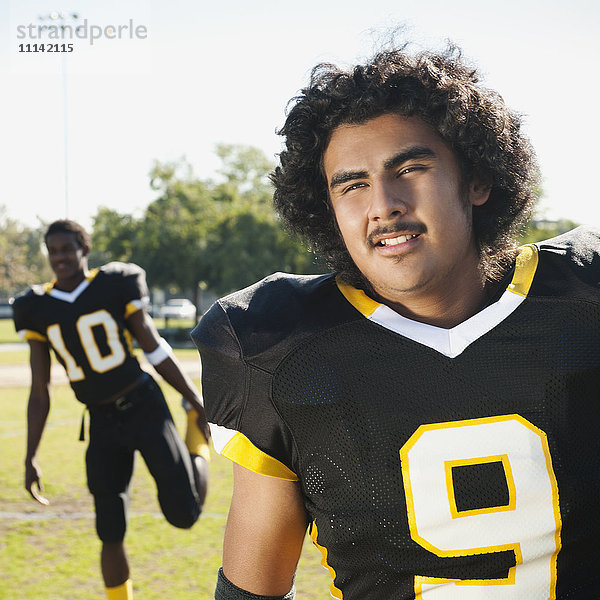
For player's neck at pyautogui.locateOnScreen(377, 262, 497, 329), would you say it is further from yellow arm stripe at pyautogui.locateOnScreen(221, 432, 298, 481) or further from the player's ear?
yellow arm stripe at pyautogui.locateOnScreen(221, 432, 298, 481)

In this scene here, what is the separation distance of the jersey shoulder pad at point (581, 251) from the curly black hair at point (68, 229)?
3.27 meters

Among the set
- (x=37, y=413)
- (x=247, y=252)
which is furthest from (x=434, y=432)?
(x=247, y=252)

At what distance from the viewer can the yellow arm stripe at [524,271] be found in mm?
1663

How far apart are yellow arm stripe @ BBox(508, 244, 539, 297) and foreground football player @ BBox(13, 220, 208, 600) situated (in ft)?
8.37

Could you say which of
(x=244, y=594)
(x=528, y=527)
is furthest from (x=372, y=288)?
(x=244, y=594)

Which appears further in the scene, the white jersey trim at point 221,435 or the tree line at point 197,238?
the tree line at point 197,238

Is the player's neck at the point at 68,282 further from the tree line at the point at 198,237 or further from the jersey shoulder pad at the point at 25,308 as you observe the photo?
the tree line at the point at 198,237

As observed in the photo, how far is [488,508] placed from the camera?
1475mm

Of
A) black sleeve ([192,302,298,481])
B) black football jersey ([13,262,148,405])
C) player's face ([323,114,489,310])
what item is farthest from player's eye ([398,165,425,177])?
black football jersey ([13,262,148,405])

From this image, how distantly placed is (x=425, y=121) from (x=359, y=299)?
46cm

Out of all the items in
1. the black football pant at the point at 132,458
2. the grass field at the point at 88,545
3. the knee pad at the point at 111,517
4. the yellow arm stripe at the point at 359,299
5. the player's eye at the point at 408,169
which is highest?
the player's eye at the point at 408,169

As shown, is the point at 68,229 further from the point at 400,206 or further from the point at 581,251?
the point at 581,251

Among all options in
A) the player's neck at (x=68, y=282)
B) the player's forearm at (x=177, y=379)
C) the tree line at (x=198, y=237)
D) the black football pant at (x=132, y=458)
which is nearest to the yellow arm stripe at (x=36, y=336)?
the player's neck at (x=68, y=282)

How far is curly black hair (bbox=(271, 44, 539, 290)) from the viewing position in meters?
1.72
